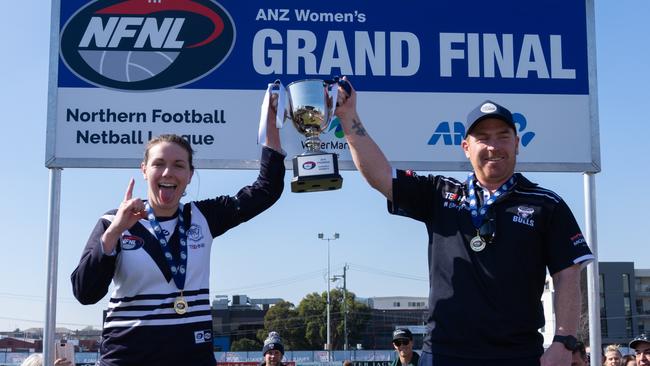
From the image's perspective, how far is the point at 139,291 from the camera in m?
3.10

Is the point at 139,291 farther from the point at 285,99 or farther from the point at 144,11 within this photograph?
the point at 144,11

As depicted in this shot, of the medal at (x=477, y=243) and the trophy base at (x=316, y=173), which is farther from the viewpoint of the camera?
the trophy base at (x=316, y=173)

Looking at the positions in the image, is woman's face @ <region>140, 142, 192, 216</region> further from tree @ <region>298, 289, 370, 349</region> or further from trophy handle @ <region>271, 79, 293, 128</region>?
tree @ <region>298, 289, 370, 349</region>

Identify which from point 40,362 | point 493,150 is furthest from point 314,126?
point 40,362

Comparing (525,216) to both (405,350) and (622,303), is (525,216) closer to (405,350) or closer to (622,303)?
(405,350)

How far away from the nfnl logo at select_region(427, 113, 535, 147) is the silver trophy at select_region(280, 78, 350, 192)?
5.11 ft

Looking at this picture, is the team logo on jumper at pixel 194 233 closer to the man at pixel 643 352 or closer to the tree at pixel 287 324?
the man at pixel 643 352

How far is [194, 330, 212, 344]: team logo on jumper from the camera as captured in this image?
3.09 metres

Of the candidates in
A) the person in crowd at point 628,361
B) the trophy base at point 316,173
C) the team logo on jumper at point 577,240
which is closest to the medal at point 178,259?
the trophy base at point 316,173

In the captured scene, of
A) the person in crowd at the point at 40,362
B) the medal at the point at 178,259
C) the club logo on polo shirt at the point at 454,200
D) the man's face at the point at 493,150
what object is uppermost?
the man's face at the point at 493,150

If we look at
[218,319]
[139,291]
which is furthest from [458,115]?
[218,319]

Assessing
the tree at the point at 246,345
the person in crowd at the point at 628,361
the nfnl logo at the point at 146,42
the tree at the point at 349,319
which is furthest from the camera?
the tree at the point at 349,319

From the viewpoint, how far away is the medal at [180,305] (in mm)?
3068

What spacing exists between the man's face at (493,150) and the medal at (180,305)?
1.36 meters
